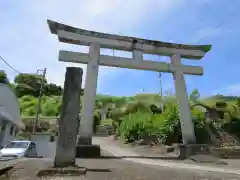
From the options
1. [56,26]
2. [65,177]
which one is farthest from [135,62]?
[65,177]

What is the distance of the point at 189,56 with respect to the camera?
47.7 feet

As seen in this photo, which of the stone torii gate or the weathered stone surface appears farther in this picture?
the stone torii gate

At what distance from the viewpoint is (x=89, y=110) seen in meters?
12.0

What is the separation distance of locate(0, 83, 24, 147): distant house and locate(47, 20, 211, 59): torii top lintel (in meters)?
11.5

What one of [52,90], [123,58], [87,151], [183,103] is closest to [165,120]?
[183,103]

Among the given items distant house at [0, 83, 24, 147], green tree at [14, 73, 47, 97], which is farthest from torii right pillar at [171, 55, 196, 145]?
green tree at [14, 73, 47, 97]

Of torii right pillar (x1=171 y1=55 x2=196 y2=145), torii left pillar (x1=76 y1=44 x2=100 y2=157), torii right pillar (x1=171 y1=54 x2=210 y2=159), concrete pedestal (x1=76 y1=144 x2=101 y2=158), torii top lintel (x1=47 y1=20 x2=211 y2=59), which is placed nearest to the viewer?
concrete pedestal (x1=76 y1=144 x2=101 y2=158)

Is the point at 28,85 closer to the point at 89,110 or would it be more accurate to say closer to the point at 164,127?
the point at 164,127

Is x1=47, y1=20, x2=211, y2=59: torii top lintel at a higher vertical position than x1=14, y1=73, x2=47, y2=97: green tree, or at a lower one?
lower

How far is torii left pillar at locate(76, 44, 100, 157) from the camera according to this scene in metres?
11.4

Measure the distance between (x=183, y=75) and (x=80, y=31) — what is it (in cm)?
596

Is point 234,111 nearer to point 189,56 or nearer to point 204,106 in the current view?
point 204,106

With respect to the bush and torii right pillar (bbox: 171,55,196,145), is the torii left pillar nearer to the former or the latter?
torii right pillar (bbox: 171,55,196,145)

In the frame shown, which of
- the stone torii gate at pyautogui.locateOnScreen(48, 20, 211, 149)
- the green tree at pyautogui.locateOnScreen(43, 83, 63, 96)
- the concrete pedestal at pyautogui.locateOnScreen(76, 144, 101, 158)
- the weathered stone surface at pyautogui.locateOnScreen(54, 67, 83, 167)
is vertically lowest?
the concrete pedestal at pyautogui.locateOnScreen(76, 144, 101, 158)
